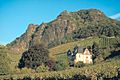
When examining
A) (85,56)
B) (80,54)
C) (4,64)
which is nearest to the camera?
(4,64)

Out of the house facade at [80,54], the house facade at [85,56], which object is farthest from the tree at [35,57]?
the house facade at [80,54]

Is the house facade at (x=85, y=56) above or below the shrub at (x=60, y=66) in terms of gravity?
above

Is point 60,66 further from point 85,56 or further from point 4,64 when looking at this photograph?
point 85,56

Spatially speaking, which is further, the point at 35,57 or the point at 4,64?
the point at 35,57

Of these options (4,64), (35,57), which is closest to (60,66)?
(35,57)

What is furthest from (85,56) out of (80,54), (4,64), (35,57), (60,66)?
(4,64)

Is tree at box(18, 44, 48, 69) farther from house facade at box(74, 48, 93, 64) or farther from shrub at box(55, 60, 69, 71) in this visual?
house facade at box(74, 48, 93, 64)

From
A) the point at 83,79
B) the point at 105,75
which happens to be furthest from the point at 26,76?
the point at 105,75

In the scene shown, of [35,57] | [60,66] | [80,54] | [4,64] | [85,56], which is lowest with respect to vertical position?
[60,66]

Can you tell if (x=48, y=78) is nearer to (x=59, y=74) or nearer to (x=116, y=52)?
(x=59, y=74)

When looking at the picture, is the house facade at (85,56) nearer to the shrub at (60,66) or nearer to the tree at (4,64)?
the shrub at (60,66)

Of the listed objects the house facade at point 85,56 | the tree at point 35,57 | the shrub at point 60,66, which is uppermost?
the house facade at point 85,56

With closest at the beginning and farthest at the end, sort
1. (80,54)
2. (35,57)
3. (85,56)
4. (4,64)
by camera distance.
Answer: (4,64) → (35,57) → (85,56) → (80,54)

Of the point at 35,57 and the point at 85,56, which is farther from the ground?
the point at 85,56
